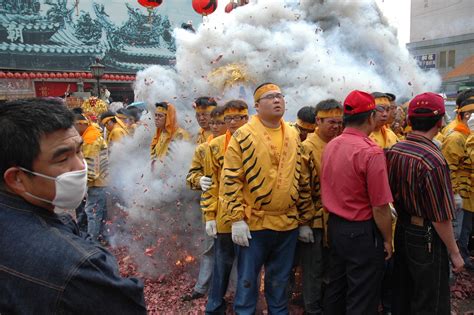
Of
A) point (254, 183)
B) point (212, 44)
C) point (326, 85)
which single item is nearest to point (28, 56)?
point (212, 44)

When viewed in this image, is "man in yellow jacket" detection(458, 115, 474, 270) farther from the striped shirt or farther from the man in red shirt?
the man in red shirt

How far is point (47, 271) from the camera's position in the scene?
1211 millimetres

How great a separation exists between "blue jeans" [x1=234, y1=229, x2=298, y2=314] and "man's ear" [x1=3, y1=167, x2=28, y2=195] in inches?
76.1

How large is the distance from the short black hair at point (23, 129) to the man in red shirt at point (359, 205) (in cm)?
202

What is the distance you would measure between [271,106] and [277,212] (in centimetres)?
86

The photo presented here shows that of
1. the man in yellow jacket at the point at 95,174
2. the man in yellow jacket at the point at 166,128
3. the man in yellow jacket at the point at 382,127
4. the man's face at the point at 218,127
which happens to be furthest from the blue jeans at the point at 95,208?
the man in yellow jacket at the point at 382,127

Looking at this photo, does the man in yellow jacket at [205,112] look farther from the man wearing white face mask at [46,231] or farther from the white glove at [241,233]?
the man wearing white face mask at [46,231]

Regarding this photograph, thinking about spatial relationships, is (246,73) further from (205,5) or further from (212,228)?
(205,5)

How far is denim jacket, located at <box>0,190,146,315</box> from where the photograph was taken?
3.97 ft

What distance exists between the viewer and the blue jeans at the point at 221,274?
332 cm

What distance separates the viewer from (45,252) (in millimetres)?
1231

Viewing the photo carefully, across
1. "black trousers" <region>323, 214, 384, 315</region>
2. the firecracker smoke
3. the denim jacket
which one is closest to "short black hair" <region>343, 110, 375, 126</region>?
"black trousers" <region>323, 214, 384, 315</region>

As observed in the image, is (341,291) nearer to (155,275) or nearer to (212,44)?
(155,275)

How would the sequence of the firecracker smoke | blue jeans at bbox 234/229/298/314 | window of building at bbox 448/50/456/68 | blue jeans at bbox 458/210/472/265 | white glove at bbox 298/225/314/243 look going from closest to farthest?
blue jeans at bbox 234/229/298/314 < white glove at bbox 298/225/314/243 < blue jeans at bbox 458/210/472/265 < the firecracker smoke < window of building at bbox 448/50/456/68
